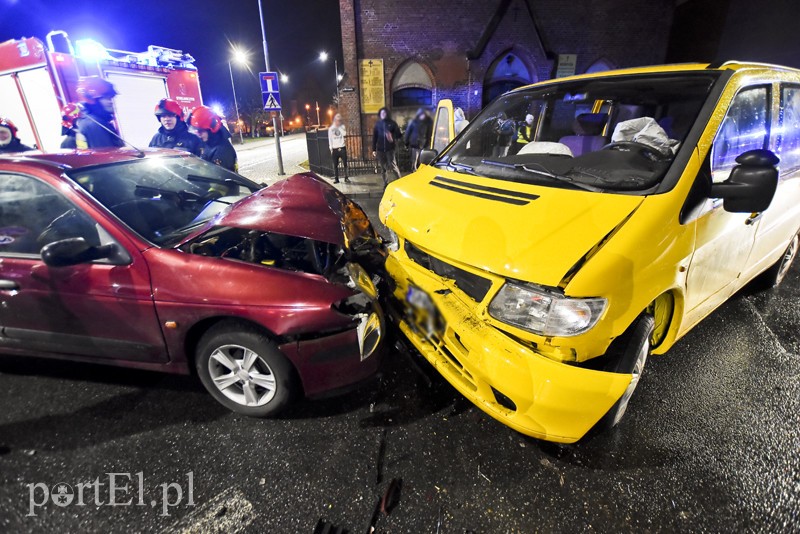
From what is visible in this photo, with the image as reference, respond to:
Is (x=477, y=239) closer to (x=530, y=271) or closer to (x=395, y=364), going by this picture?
(x=530, y=271)

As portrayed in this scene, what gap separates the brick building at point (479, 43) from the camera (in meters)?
13.4

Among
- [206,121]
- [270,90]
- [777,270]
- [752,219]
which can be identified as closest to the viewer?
[752,219]

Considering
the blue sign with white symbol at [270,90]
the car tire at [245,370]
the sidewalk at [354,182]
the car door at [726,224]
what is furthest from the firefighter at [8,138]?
the car door at [726,224]

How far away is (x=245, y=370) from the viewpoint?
2264mm

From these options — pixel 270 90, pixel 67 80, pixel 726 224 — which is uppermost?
pixel 67 80

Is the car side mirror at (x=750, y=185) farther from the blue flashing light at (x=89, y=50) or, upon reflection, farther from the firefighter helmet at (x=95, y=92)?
the blue flashing light at (x=89, y=50)

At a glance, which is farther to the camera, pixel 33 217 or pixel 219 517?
pixel 33 217

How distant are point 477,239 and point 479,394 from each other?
78cm

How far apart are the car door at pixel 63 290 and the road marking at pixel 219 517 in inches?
37.3

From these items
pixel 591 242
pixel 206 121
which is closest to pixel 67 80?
pixel 206 121

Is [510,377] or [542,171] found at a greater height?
[542,171]

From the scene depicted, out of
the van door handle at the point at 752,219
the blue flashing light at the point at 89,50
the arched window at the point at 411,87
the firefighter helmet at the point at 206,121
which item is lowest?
the van door handle at the point at 752,219

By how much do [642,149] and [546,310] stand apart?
1398 mm

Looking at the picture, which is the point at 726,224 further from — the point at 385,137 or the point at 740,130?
the point at 385,137
